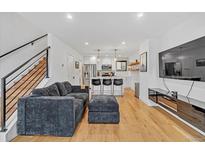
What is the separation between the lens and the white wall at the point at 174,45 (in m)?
2.98

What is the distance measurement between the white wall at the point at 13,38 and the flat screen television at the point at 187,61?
4321 millimetres

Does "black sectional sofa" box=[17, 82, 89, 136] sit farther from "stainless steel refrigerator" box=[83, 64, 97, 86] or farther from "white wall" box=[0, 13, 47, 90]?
"stainless steel refrigerator" box=[83, 64, 97, 86]

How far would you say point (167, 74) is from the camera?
161 inches

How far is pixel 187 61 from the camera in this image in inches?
123

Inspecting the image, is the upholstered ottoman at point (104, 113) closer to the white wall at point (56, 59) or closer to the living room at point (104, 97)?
the living room at point (104, 97)

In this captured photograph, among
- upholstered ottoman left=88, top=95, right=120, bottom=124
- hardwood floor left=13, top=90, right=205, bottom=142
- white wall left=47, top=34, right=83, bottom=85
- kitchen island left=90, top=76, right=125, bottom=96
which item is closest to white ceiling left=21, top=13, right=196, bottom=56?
white wall left=47, top=34, right=83, bottom=85

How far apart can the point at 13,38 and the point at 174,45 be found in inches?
177

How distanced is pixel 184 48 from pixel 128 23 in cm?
145

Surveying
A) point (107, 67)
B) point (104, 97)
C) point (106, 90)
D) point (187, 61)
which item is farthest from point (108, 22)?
point (107, 67)

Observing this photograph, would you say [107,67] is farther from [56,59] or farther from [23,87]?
[23,87]

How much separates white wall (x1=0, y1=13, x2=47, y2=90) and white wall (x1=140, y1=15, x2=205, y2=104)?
4147 mm
